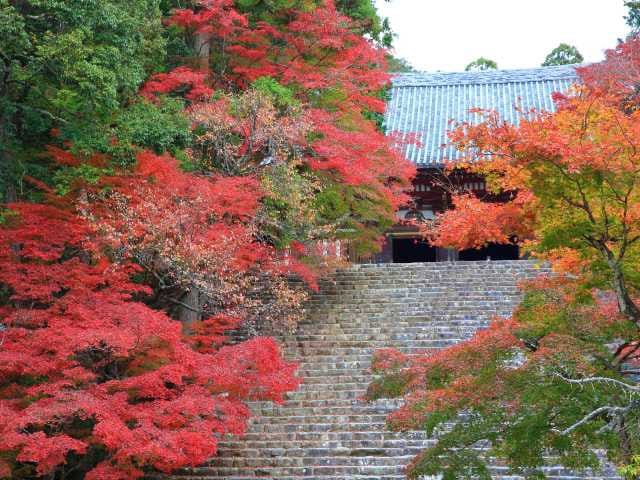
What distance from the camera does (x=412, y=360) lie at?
9.87m

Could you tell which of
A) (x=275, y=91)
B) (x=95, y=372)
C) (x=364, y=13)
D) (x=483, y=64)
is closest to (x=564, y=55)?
(x=483, y=64)

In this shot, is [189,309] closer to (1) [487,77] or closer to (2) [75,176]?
(2) [75,176]

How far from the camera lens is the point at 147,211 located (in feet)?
43.0

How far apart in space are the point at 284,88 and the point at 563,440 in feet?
32.1

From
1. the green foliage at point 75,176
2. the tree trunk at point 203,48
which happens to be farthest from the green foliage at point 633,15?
the green foliage at point 75,176

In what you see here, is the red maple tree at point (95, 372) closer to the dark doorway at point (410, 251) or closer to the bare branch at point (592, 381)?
the bare branch at point (592, 381)

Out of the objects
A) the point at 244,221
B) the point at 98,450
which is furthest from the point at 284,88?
the point at 98,450

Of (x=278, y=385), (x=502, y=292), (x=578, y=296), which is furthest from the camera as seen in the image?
(x=502, y=292)

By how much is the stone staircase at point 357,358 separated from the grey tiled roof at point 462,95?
7376mm

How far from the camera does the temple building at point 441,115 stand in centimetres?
2359

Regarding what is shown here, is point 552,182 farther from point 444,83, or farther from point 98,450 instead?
point 444,83

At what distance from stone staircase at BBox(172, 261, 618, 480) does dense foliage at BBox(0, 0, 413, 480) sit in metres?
0.98

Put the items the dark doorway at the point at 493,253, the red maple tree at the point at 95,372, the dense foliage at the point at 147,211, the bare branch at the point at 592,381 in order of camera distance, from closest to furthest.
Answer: the bare branch at the point at 592,381 < the red maple tree at the point at 95,372 < the dense foliage at the point at 147,211 < the dark doorway at the point at 493,253

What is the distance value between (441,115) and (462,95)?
5.02ft
